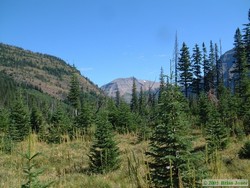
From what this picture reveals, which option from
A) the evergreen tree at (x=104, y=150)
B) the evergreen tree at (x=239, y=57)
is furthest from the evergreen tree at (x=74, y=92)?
the evergreen tree at (x=104, y=150)

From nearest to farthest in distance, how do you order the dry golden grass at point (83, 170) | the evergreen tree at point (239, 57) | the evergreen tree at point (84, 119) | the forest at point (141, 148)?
the dry golden grass at point (83, 170)
the forest at point (141, 148)
the evergreen tree at point (84, 119)
the evergreen tree at point (239, 57)

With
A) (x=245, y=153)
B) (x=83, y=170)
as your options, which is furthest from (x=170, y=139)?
(x=83, y=170)

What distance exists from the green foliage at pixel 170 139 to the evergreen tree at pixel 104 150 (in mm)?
7011

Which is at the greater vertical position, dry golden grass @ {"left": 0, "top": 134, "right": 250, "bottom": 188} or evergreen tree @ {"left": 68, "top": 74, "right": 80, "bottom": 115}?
evergreen tree @ {"left": 68, "top": 74, "right": 80, "bottom": 115}

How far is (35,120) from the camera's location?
1487 inches

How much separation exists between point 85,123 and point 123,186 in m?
24.3

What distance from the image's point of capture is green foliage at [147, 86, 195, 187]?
6.73 m

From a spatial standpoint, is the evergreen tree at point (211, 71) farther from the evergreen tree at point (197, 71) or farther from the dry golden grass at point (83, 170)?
the dry golden grass at point (83, 170)

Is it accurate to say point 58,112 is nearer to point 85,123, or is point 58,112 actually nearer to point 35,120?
point 85,123

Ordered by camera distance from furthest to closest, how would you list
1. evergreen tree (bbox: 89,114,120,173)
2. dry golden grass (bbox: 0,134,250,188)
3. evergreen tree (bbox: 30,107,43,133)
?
evergreen tree (bbox: 30,107,43,133), evergreen tree (bbox: 89,114,120,173), dry golden grass (bbox: 0,134,250,188)

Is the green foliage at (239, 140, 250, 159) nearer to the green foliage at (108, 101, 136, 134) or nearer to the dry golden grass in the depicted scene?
the dry golden grass

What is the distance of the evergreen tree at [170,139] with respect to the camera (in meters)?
6.73

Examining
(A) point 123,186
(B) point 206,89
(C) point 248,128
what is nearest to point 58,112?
(C) point 248,128

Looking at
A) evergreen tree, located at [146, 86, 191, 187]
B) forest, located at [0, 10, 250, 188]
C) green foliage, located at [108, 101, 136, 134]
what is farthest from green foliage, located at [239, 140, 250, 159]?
green foliage, located at [108, 101, 136, 134]
